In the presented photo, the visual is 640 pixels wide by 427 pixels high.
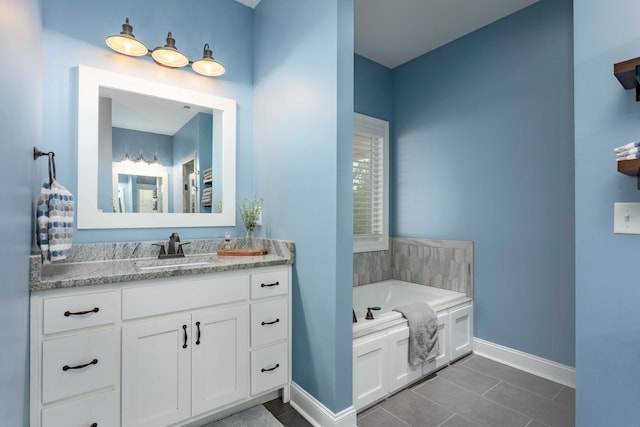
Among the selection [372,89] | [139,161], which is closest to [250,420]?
[139,161]

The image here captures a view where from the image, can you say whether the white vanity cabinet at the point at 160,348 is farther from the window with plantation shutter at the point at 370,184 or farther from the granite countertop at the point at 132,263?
the window with plantation shutter at the point at 370,184

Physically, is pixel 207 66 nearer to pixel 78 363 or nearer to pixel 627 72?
pixel 78 363

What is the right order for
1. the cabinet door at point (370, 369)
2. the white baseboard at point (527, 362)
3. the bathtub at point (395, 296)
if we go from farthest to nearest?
the bathtub at point (395, 296) → the white baseboard at point (527, 362) → the cabinet door at point (370, 369)

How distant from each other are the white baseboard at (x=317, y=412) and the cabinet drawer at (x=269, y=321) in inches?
14.8

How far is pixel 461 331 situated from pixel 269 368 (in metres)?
1.75

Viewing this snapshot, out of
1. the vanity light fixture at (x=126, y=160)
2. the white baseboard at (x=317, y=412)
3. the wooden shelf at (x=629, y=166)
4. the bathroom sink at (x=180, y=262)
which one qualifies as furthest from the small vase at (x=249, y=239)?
the wooden shelf at (x=629, y=166)

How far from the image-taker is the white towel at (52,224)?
153cm

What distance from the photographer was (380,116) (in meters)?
3.53

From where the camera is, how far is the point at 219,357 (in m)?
1.81

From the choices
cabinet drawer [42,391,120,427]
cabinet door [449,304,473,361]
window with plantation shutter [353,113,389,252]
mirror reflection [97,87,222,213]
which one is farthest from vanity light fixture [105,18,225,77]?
cabinet door [449,304,473,361]

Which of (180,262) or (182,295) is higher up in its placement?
(180,262)

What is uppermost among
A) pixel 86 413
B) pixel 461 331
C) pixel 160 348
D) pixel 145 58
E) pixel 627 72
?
pixel 145 58

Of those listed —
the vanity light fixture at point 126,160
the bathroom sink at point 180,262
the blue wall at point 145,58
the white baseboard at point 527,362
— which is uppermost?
the blue wall at point 145,58

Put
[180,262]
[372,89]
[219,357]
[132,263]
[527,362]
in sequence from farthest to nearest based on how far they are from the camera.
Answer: [372,89] < [527,362] < [180,262] < [132,263] < [219,357]
